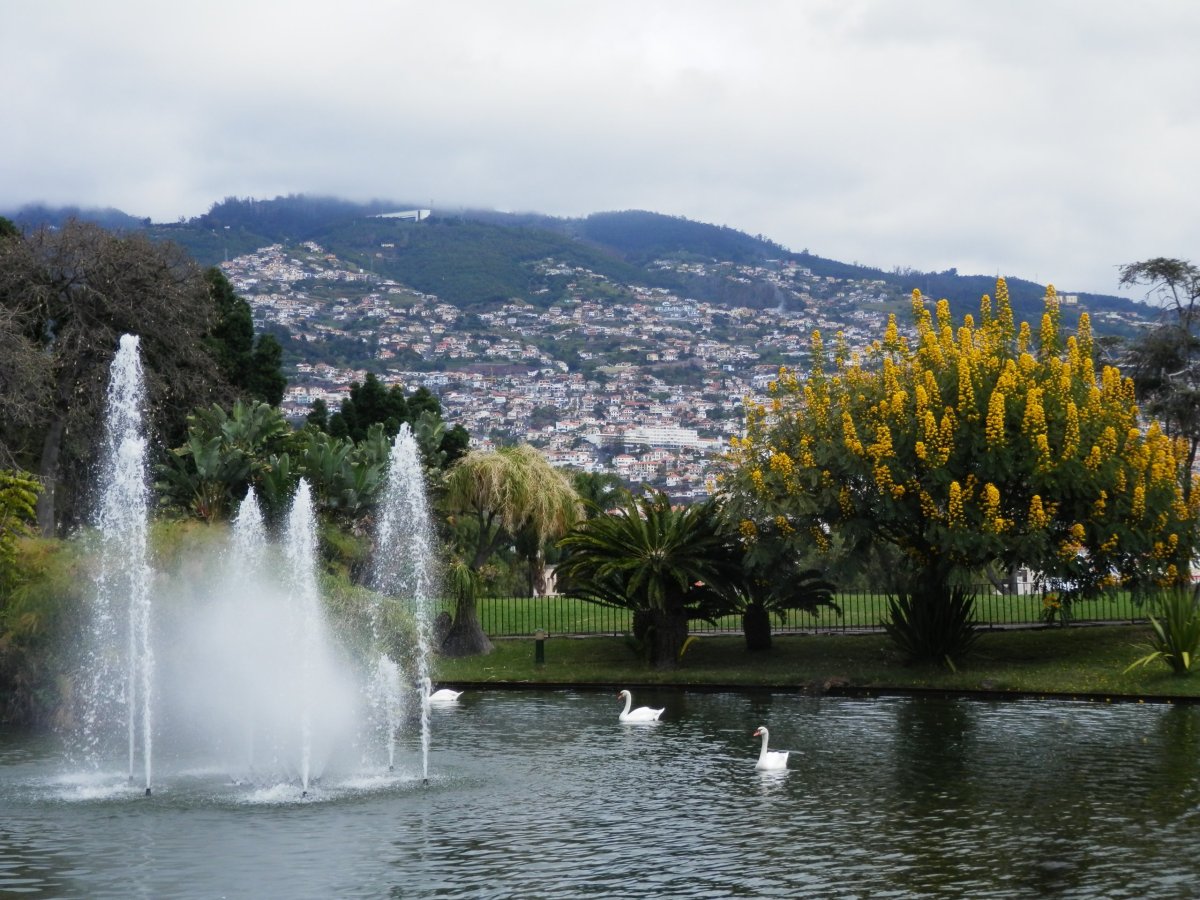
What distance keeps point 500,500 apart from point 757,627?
692 centimetres

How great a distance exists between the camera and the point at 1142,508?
2897 centimetres

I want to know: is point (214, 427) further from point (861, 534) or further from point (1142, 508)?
point (1142, 508)

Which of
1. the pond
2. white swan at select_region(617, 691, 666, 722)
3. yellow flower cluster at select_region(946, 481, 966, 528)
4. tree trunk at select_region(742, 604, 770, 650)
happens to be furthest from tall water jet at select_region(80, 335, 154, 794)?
yellow flower cluster at select_region(946, 481, 966, 528)

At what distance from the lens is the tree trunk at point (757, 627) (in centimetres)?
3394

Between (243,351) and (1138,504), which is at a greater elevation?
(243,351)

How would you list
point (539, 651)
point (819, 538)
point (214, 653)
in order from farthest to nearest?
point (539, 651)
point (819, 538)
point (214, 653)

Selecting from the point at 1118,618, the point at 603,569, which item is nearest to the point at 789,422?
the point at 603,569

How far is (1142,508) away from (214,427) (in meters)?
21.0

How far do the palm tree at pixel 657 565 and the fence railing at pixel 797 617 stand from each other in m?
2.21

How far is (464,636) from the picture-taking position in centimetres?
3569

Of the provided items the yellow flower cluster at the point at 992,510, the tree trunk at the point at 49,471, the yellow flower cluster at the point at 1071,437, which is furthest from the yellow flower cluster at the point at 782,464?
the tree trunk at the point at 49,471

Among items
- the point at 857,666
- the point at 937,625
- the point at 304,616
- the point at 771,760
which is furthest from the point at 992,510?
the point at 304,616

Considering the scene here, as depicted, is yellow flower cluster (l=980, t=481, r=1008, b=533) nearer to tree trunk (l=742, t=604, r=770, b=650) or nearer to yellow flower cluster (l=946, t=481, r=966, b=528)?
yellow flower cluster (l=946, t=481, r=966, b=528)

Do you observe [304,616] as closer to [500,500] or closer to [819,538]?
[819,538]
